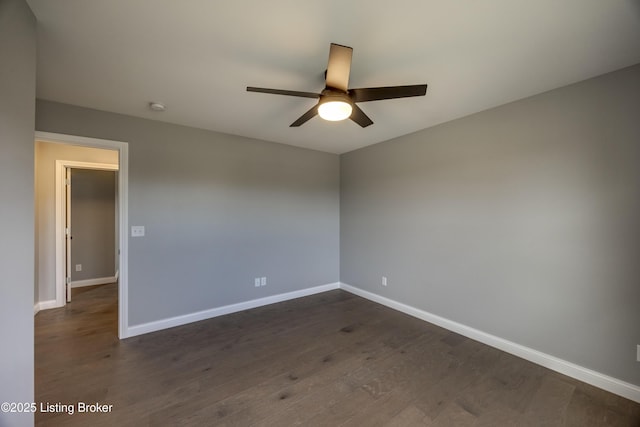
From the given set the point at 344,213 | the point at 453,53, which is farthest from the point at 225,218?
the point at 453,53

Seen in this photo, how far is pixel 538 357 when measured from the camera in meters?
2.42

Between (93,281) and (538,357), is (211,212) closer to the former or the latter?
(93,281)

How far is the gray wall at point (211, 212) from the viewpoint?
117 inches

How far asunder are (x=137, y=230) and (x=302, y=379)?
2.44 meters

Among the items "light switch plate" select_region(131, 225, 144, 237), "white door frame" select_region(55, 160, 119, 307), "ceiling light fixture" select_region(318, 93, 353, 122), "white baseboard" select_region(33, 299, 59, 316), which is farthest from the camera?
"white door frame" select_region(55, 160, 119, 307)

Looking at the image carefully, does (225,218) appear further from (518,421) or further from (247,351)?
(518,421)

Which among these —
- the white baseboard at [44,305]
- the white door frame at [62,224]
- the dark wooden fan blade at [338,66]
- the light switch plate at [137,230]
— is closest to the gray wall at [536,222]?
the dark wooden fan blade at [338,66]

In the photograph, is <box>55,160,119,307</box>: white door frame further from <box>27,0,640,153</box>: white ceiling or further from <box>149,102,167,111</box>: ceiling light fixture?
<box>149,102,167,111</box>: ceiling light fixture

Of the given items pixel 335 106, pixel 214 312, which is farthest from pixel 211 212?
pixel 335 106

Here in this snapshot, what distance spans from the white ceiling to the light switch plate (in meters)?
1.32

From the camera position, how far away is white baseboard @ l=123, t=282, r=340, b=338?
3.00 meters

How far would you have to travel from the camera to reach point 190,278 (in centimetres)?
332

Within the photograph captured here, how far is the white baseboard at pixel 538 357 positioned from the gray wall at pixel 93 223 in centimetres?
566

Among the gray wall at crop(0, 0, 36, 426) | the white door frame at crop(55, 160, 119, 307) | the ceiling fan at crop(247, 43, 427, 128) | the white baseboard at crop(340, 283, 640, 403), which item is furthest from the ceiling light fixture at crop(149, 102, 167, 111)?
the white baseboard at crop(340, 283, 640, 403)
